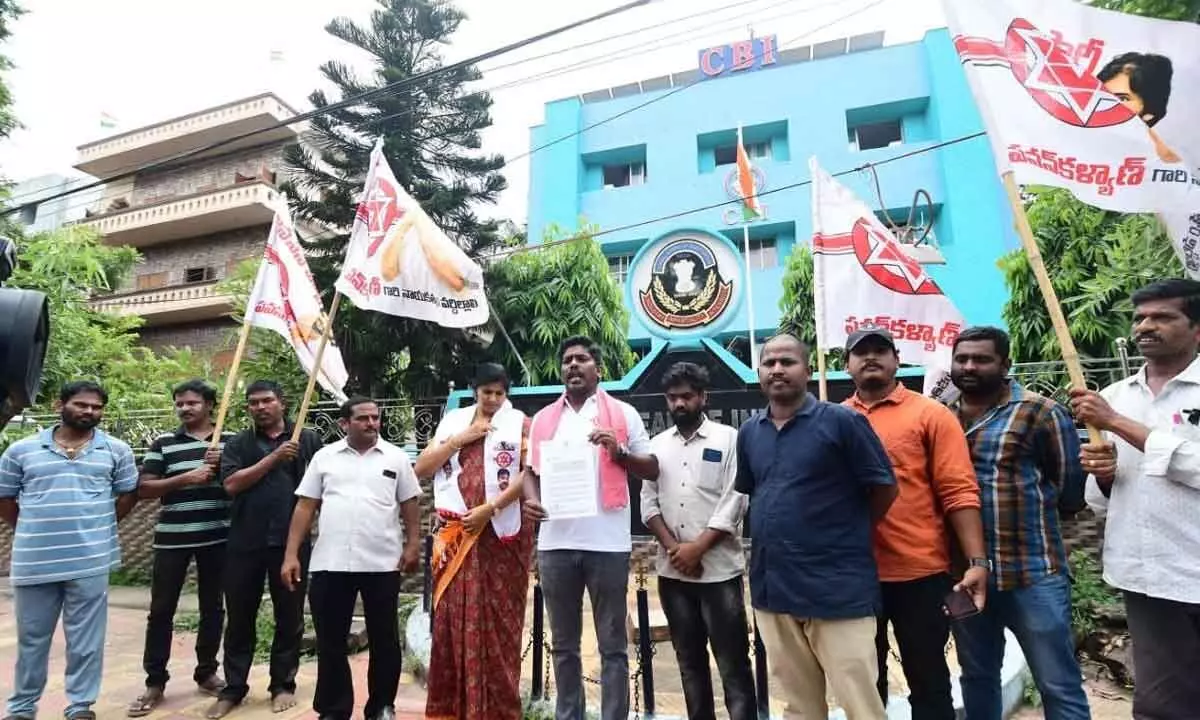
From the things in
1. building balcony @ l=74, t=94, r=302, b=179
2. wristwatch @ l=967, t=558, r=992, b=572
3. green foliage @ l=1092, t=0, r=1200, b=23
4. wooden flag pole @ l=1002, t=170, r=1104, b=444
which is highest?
building balcony @ l=74, t=94, r=302, b=179

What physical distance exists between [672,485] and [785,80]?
16645 mm

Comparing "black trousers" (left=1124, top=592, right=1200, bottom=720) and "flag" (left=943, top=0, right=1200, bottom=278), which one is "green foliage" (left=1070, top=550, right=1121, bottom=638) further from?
"flag" (left=943, top=0, right=1200, bottom=278)

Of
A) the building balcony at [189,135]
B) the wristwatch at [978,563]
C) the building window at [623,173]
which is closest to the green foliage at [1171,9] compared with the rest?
the wristwatch at [978,563]

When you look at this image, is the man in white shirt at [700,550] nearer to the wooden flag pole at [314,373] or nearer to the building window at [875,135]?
the wooden flag pole at [314,373]

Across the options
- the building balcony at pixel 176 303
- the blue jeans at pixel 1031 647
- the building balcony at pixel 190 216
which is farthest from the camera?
the building balcony at pixel 176 303

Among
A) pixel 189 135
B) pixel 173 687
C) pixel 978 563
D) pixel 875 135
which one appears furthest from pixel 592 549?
pixel 189 135

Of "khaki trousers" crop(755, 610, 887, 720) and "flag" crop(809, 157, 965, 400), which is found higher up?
"flag" crop(809, 157, 965, 400)

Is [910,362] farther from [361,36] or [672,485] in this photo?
[361,36]

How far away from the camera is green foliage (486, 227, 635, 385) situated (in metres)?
11.4

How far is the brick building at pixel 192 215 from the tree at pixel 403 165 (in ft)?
26.6

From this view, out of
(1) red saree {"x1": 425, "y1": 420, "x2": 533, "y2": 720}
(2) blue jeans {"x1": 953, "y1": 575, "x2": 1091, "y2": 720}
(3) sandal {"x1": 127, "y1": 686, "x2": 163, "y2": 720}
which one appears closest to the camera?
(2) blue jeans {"x1": 953, "y1": 575, "x2": 1091, "y2": 720}

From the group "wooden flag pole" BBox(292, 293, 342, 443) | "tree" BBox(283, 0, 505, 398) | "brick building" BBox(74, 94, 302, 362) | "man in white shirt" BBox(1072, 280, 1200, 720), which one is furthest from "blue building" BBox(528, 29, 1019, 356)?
"man in white shirt" BBox(1072, 280, 1200, 720)

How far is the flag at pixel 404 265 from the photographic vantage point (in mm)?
4070

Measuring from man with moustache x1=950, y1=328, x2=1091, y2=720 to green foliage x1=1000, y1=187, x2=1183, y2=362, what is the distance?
17.6 ft
